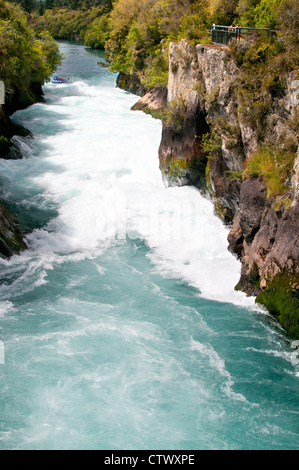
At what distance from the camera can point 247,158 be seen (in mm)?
15352

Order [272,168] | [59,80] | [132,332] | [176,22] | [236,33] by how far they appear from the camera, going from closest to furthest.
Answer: [132,332]
[272,168]
[236,33]
[176,22]
[59,80]

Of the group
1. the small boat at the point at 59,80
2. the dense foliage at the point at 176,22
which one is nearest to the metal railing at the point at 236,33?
the dense foliage at the point at 176,22

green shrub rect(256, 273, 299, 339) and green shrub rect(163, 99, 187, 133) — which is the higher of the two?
green shrub rect(163, 99, 187, 133)

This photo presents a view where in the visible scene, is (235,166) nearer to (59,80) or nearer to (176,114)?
(176,114)

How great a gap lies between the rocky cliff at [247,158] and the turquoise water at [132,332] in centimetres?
96

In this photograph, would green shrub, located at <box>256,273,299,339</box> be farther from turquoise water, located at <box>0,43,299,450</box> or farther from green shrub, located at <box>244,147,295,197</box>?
green shrub, located at <box>244,147,295,197</box>

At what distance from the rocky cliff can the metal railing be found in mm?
549

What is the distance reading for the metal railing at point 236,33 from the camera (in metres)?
14.9

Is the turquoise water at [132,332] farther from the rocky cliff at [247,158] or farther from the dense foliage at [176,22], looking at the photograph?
the dense foliage at [176,22]

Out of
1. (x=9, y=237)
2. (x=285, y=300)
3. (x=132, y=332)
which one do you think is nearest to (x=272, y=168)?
(x=285, y=300)

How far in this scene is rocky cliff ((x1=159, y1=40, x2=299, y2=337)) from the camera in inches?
487

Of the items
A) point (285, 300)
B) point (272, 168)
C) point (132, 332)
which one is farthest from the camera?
point (272, 168)

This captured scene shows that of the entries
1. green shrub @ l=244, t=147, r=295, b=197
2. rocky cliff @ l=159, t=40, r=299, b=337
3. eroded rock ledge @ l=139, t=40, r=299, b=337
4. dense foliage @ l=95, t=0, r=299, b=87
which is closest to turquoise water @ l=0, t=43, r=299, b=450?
eroded rock ledge @ l=139, t=40, r=299, b=337

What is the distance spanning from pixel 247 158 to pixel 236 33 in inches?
171
